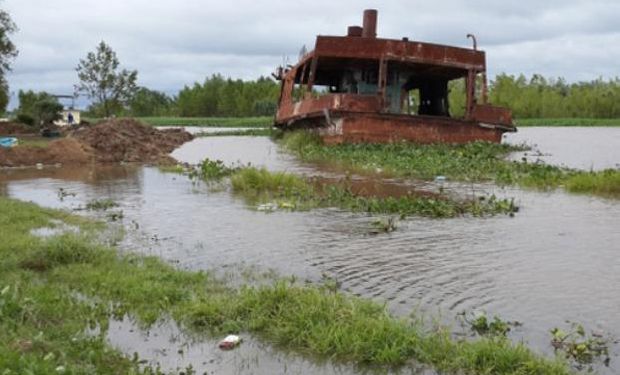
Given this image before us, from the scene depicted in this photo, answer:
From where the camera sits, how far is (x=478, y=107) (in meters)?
21.2

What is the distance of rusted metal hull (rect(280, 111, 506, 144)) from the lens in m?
19.6

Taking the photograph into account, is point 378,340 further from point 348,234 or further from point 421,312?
point 348,234

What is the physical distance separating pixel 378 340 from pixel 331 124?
16.5m

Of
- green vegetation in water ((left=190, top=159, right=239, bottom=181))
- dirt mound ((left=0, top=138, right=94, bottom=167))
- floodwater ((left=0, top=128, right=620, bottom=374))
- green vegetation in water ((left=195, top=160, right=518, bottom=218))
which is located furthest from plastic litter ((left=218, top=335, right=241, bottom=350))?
dirt mound ((left=0, top=138, right=94, bottom=167))

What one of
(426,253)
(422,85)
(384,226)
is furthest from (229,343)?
(422,85)

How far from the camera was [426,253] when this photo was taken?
6.93 metres

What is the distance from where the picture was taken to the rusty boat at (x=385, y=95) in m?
19.7

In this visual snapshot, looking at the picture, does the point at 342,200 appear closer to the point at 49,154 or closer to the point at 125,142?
the point at 49,154

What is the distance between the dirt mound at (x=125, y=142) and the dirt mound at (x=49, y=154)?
1.66ft

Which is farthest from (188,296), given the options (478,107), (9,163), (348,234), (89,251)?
(478,107)

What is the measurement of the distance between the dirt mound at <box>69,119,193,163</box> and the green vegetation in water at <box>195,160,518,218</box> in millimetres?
8143

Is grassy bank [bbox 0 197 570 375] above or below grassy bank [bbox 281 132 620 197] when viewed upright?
below

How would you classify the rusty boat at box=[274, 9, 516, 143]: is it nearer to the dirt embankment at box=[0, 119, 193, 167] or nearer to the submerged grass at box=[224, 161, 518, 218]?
the dirt embankment at box=[0, 119, 193, 167]

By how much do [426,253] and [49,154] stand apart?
15.5m
